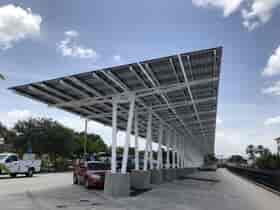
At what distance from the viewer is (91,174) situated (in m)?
15.7

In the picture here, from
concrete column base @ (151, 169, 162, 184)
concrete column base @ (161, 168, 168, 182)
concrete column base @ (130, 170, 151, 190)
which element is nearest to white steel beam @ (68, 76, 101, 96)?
concrete column base @ (130, 170, 151, 190)

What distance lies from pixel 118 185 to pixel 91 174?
13.2 feet

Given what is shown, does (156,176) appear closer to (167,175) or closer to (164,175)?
(164,175)

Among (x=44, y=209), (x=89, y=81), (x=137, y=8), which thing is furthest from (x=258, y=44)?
(x=44, y=209)

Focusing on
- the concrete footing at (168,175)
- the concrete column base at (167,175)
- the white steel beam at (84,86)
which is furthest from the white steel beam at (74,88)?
the concrete column base at (167,175)

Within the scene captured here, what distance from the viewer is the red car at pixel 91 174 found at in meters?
15.4

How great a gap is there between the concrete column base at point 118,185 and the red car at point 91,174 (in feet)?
11.0

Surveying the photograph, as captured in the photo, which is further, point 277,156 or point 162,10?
point 277,156

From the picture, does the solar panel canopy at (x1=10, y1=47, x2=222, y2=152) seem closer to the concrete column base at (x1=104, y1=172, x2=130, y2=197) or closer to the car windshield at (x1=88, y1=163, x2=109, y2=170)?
the car windshield at (x1=88, y1=163, x2=109, y2=170)

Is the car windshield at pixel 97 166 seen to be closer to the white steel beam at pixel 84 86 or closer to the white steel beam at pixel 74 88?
the white steel beam at pixel 74 88

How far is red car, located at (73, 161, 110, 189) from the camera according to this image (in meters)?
15.4

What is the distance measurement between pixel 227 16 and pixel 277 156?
15193mm

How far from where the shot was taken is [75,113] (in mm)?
17453

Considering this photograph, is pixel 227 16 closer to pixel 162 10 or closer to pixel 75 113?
pixel 162 10
